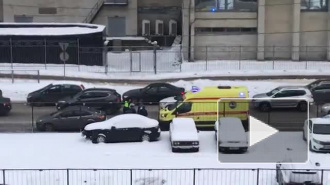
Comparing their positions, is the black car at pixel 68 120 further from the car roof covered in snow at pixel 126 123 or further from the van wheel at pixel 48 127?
the car roof covered in snow at pixel 126 123

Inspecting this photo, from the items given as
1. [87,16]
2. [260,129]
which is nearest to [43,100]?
[260,129]

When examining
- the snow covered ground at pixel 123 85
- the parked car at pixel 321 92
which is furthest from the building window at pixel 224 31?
the parked car at pixel 321 92

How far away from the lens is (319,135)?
22344mm

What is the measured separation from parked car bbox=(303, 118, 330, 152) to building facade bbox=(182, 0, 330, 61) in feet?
67.5

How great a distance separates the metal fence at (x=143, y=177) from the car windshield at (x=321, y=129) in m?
3.35

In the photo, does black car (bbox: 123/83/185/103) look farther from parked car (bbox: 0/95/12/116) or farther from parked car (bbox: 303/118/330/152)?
parked car (bbox: 303/118/330/152)

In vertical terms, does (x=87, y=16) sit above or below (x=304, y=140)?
above

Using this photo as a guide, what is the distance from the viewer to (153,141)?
24125 mm

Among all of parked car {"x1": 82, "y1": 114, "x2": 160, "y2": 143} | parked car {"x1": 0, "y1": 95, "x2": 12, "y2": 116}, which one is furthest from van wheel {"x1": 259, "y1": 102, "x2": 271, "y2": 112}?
parked car {"x1": 0, "y1": 95, "x2": 12, "y2": 116}

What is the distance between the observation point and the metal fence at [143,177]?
1878cm

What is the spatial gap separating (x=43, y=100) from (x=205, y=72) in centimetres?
1156

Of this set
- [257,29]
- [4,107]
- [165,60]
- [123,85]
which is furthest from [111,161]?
[257,29]

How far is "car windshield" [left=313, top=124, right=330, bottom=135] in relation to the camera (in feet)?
73.4

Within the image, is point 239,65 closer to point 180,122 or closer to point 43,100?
point 43,100
